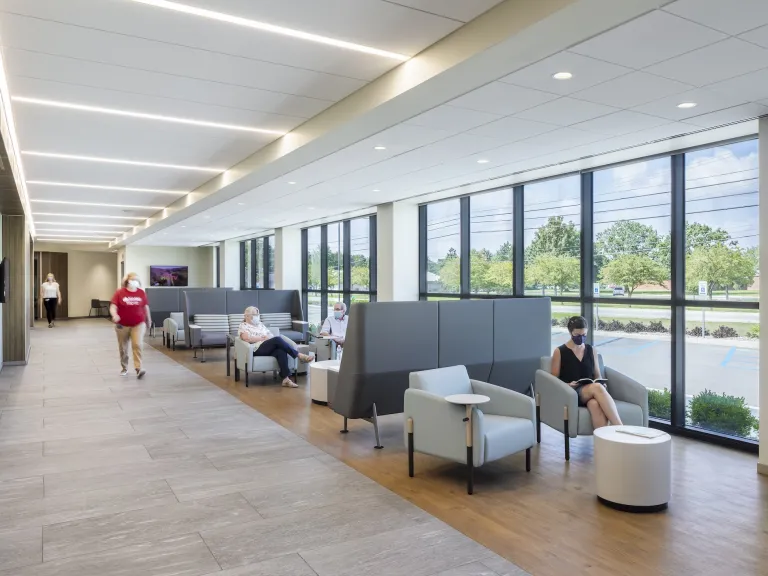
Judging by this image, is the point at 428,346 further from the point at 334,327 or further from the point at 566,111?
the point at 334,327

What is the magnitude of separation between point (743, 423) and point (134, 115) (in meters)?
6.71

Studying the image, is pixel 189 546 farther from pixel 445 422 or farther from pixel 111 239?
pixel 111 239

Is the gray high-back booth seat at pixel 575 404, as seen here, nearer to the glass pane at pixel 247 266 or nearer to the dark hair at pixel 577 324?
the dark hair at pixel 577 324

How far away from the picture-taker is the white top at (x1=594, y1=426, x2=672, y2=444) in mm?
4098

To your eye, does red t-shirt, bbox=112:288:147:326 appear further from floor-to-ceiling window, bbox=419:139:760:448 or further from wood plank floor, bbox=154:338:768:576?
floor-to-ceiling window, bbox=419:139:760:448

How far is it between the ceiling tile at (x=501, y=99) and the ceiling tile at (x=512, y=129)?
1.01 feet

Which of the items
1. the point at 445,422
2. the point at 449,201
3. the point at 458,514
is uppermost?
the point at 449,201

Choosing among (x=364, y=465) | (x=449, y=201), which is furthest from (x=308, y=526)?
(x=449, y=201)

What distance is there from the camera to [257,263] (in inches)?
773

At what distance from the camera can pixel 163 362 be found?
36.1 ft

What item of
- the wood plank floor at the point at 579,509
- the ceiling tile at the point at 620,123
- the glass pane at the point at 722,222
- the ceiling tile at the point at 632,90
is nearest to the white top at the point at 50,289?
the wood plank floor at the point at 579,509

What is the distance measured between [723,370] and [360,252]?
27.1ft

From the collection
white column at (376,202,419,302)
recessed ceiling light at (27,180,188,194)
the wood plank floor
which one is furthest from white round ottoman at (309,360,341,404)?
recessed ceiling light at (27,180,188,194)

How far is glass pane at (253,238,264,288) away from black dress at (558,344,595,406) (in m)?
14.7
